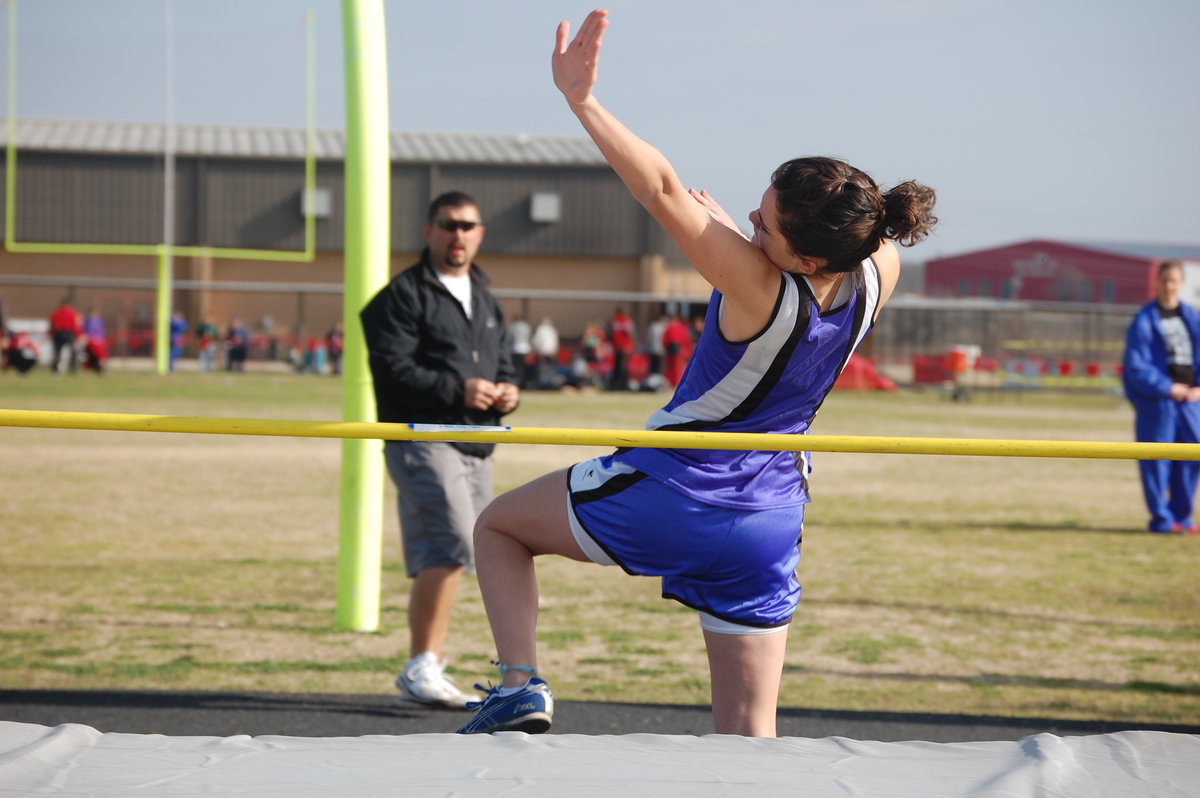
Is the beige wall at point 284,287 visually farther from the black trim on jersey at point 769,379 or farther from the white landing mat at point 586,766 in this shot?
the black trim on jersey at point 769,379

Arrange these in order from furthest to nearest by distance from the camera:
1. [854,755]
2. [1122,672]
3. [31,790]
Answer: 1. [1122,672]
2. [854,755]
3. [31,790]

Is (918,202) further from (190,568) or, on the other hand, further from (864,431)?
(864,431)

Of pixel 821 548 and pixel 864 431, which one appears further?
pixel 864 431

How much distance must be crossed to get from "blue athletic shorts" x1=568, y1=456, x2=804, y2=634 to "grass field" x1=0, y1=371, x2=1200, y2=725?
2289mm

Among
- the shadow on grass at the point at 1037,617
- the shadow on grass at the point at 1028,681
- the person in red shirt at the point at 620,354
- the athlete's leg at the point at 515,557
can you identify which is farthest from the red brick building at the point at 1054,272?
the athlete's leg at the point at 515,557

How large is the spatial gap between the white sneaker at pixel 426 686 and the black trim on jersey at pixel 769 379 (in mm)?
2258

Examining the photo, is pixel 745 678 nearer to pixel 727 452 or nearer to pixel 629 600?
pixel 727 452

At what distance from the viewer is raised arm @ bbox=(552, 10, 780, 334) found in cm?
261

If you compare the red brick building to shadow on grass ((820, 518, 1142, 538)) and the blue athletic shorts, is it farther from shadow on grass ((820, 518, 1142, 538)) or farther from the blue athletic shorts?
the blue athletic shorts

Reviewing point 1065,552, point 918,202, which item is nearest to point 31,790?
point 918,202

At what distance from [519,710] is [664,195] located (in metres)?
1.32

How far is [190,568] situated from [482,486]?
3.24 m

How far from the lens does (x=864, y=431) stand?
16.8 m

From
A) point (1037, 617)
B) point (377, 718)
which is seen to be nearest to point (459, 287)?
point (377, 718)
